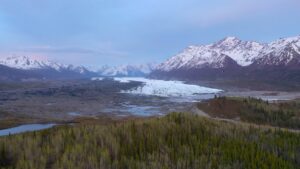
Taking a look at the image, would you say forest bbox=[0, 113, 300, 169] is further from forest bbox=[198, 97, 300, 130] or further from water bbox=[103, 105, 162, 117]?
water bbox=[103, 105, 162, 117]

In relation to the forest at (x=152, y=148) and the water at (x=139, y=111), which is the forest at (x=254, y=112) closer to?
the water at (x=139, y=111)

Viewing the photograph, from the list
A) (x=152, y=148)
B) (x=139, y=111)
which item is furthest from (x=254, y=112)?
(x=139, y=111)

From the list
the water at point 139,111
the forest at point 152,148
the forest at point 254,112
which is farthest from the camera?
the water at point 139,111

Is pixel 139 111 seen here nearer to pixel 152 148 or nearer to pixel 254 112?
pixel 254 112

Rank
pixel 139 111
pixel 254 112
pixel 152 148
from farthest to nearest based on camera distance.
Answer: pixel 139 111
pixel 254 112
pixel 152 148

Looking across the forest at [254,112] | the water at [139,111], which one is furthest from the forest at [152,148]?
the water at [139,111]

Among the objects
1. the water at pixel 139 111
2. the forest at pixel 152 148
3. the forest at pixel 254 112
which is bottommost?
the water at pixel 139 111

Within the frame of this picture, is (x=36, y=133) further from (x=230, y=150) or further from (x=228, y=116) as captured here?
(x=228, y=116)

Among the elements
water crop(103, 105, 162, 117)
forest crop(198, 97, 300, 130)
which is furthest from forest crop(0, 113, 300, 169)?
water crop(103, 105, 162, 117)
